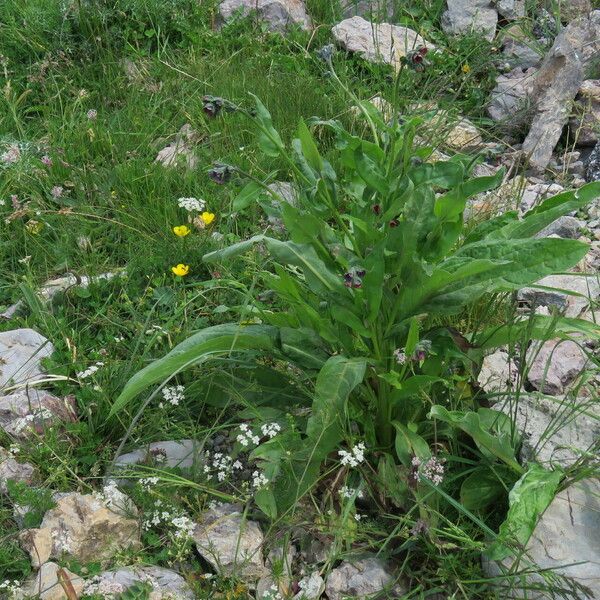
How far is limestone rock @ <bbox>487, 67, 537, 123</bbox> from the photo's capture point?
5340mm

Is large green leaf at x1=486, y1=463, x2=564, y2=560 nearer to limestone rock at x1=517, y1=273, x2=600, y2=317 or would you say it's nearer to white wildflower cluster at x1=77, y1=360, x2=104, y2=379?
limestone rock at x1=517, y1=273, x2=600, y2=317

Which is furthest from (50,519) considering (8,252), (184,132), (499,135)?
(499,135)

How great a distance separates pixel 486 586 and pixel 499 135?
3284 mm

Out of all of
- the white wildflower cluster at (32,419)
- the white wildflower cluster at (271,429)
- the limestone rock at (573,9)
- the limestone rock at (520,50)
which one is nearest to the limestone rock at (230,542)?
the white wildflower cluster at (271,429)

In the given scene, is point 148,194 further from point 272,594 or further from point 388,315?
point 272,594

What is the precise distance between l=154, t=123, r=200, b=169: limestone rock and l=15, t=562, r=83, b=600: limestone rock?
8.10 ft

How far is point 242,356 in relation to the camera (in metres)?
3.30

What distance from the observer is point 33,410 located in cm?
329

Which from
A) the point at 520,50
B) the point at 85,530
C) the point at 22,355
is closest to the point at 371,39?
the point at 520,50

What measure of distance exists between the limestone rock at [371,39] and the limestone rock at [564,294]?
220cm

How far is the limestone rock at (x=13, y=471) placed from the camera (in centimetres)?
310

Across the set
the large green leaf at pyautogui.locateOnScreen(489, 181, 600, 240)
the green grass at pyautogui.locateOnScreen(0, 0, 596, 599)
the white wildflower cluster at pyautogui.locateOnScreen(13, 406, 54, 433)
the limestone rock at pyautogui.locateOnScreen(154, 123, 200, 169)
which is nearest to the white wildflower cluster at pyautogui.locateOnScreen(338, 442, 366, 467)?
the green grass at pyautogui.locateOnScreen(0, 0, 596, 599)

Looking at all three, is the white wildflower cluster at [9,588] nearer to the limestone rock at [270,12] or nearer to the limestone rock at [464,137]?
the limestone rock at [464,137]

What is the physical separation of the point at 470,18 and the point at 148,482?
4.29 meters
